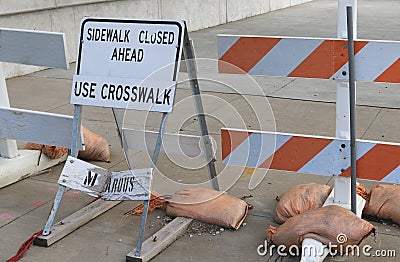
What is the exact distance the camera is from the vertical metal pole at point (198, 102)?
4.29m

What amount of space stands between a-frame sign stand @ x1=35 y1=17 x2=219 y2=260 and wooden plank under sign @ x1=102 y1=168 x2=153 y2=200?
0.08 feet

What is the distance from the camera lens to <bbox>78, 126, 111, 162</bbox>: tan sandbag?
5.57 metres

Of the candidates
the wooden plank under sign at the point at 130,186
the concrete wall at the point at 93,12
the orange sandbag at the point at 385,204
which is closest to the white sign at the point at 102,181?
the wooden plank under sign at the point at 130,186

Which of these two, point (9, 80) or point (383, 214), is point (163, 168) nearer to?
point (383, 214)

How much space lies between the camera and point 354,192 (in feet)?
13.3

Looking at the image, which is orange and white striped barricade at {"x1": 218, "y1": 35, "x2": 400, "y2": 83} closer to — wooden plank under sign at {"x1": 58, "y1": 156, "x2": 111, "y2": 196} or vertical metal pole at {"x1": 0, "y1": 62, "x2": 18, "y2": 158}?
wooden plank under sign at {"x1": 58, "y1": 156, "x2": 111, "y2": 196}

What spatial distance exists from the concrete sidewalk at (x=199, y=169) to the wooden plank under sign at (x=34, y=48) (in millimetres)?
871

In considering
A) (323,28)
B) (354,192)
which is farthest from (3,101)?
(323,28)

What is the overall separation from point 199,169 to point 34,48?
1661 mm

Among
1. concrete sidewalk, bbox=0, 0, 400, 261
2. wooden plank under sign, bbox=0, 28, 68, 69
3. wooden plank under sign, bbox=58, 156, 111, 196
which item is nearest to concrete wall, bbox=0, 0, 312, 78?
concrete sidewalk, bbox=0, 0, 400, 261

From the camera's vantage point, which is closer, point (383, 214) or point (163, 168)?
point (383, 214)

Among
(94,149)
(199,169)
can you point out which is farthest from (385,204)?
→ (94,149)

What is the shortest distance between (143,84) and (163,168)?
1.53 meters

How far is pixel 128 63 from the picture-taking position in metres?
4.20
